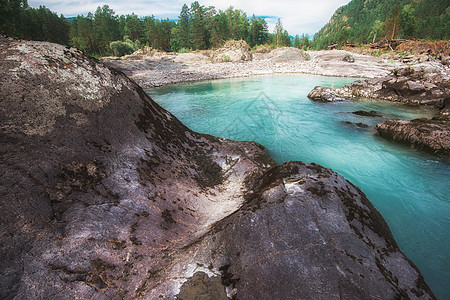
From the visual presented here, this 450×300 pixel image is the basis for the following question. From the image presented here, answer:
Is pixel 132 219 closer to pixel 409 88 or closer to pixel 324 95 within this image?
pixel 324 95

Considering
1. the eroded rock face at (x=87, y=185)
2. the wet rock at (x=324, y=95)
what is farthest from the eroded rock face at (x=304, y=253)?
the wet rock at (x=324, y=95)

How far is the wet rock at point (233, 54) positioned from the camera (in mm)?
46484

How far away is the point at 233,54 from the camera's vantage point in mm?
46875

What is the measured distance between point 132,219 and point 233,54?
164ft

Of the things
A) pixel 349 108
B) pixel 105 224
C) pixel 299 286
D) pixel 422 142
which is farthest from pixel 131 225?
pixel 349 108

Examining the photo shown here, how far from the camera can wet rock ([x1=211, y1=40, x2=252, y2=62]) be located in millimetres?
46484

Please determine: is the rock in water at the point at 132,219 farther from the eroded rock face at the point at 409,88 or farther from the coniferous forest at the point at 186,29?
the coniferous forest at the point at 186,29

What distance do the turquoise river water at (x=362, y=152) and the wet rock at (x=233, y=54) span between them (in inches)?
1219

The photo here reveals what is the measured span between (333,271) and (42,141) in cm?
376

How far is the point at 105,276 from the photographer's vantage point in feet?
6.77

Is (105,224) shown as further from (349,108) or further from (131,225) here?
(349,108)

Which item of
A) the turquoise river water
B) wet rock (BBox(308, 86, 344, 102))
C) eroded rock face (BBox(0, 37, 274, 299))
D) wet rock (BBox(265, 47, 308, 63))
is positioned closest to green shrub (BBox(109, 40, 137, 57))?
wet rock (BBox(265, 47, 308, 63))

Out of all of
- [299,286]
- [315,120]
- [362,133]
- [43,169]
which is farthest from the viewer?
[315,120]

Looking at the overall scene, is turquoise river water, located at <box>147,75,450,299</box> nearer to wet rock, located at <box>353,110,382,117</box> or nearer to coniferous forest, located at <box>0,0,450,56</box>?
wet rock, located at <box>353,110,382,117</box>
